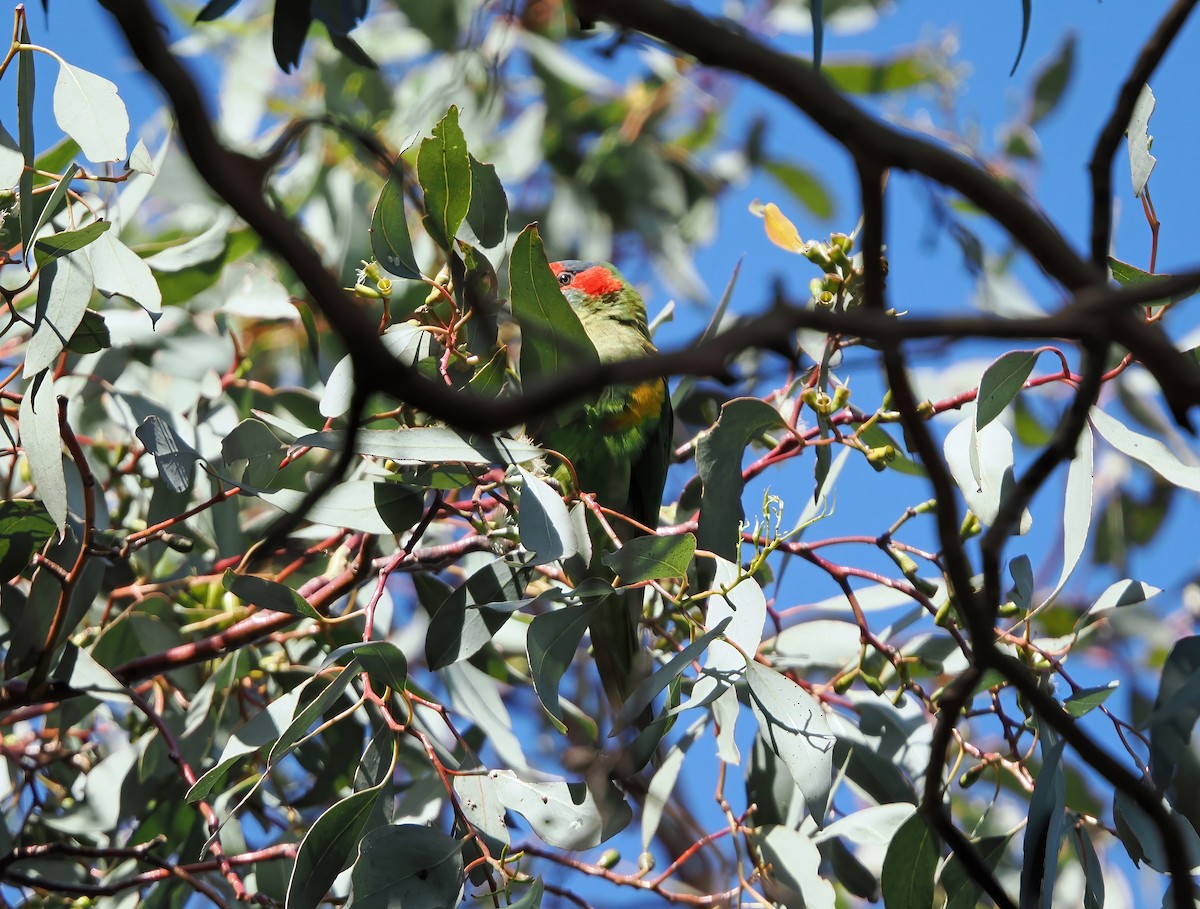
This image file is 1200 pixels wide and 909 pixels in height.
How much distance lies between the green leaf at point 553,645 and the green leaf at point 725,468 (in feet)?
0.88

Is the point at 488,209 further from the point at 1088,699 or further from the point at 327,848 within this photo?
the point at 1088,699

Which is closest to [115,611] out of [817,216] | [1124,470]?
[817,216]

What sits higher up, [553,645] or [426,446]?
[426,446]

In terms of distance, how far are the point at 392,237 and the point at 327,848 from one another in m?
0.93

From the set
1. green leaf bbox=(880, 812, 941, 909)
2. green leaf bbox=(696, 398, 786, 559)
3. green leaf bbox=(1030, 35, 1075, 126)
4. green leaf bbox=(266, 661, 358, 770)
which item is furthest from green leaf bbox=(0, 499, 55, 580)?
green leaf bbox=(1030, 35, 1075, 126)

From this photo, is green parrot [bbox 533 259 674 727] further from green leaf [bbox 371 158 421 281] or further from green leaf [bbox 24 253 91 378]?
green leaf [bbox 24 253 91 378]

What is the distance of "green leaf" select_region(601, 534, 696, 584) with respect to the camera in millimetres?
1646

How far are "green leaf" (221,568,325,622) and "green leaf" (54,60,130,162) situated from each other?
66cm

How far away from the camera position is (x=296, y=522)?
70cm

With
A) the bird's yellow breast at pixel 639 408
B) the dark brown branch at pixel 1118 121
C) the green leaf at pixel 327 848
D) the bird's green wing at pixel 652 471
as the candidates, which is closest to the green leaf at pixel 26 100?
the green leaf at pixel 327 848

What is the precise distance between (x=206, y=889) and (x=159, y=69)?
1434 mm

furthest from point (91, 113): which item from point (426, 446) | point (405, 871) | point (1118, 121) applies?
point (1118, 121)

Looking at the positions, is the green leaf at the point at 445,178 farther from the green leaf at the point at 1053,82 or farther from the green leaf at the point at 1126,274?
the green leaf at the point at 1053,82

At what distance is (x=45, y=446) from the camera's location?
64.9 inches
